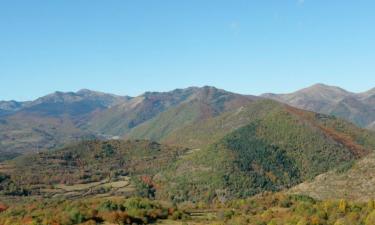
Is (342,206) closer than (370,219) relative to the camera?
No

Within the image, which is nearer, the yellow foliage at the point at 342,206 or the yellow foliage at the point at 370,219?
the yellow foliage at the point at 370,219

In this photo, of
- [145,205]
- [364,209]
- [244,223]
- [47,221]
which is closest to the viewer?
[47,221]

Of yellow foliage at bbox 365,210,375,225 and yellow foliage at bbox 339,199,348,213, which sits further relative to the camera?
yellow foliage at bbox 339,199,348,213

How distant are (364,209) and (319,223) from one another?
23932mm

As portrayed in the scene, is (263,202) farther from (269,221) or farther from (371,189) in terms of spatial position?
(269,221)

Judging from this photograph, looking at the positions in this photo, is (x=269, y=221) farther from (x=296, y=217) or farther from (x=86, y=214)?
(x=86, y=214)

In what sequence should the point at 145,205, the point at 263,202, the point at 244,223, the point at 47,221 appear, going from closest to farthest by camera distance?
the point at 47,221
the point at 244,223
the point at 145,205
the point at 263,202

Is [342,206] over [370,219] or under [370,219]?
over

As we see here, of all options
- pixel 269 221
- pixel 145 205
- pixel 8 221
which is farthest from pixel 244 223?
pixel 8 221

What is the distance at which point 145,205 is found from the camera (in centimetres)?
16388

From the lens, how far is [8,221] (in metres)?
138

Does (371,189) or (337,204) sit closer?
(337,204)

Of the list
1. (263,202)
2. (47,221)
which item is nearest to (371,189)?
(263,202)

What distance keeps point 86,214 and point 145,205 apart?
995 inches
